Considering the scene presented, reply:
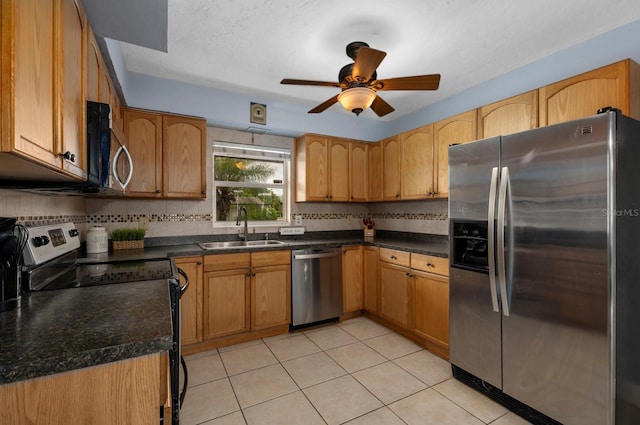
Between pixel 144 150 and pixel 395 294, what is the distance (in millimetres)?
2717

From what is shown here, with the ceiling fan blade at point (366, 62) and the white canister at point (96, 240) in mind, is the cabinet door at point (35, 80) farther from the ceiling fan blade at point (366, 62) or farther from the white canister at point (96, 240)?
the white canister at point (96, 240)

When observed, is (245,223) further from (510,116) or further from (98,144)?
(510,116)

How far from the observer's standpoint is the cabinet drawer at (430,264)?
243cm

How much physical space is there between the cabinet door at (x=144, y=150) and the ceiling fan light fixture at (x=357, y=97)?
1764 mm

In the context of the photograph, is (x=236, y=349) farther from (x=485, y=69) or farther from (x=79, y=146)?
(x=485, y=69)

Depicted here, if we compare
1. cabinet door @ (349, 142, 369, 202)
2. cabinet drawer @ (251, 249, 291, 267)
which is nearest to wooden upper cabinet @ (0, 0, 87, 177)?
cabinet drawer @ (251, 249, 291, 267)

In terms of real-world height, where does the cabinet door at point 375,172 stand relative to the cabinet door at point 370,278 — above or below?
above

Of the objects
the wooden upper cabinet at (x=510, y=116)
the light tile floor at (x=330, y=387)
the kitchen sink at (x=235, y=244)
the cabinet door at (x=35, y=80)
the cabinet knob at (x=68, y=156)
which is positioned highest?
the wooden upper cabinet at (x=510, y=116)

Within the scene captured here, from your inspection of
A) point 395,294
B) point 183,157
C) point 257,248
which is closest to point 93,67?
point 183,157

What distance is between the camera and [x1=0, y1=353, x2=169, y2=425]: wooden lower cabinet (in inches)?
27.5

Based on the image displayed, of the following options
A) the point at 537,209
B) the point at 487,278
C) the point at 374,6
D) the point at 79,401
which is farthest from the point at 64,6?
the point at 487,278

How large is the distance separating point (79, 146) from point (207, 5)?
3.84 ft

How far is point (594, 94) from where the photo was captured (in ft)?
6.14

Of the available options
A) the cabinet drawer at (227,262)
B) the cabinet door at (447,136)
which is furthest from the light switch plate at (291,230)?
the cabinet door at (447,136)
